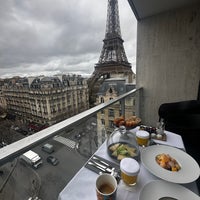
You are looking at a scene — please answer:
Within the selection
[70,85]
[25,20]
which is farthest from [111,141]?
[25,20]

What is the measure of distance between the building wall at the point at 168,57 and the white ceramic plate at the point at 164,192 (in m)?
2.11

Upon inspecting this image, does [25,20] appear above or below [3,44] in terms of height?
above

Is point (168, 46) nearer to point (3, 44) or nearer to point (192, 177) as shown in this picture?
point (192, 177)

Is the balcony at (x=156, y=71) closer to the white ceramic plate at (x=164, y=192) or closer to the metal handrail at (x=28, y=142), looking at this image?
the metal handrail at (x=28, y=142)

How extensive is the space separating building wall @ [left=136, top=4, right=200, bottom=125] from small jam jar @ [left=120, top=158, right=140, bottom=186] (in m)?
2.18

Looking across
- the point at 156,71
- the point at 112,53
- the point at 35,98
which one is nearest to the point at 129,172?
the point at 35,98

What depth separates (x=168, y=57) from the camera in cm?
220

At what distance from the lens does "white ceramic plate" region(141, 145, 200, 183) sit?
575mm

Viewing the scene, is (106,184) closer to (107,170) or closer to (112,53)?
(107,170)

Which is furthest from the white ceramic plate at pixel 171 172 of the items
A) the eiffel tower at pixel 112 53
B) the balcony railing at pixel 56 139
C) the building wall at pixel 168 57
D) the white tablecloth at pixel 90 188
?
the eiffel tower at pixel 112 53

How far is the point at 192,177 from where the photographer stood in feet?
1.90

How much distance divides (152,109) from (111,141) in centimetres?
203

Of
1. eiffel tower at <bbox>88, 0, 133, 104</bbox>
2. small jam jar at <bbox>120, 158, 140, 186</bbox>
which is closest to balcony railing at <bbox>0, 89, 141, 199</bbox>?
small jam jar at <bbox>120, 158, 140, 186</bbox>

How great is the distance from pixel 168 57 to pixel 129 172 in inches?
91.7
